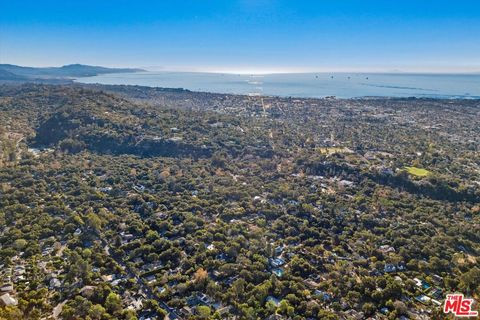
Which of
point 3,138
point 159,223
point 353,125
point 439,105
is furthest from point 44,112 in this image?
point 439,105

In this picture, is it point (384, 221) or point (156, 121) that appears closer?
point (384, 221)

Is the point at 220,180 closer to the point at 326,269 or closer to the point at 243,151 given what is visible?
the point at 243,151
